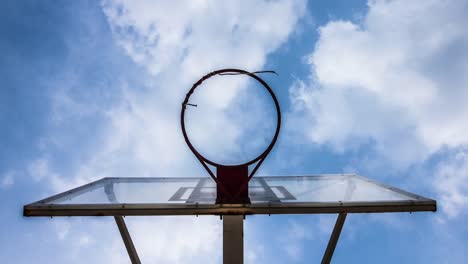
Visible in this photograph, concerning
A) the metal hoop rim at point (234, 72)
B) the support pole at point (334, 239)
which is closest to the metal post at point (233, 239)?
the metal hoop rim at point (234, 72)

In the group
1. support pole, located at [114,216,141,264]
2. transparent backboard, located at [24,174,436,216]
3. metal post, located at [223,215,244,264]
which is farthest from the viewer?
support pole, located at [114,216,141,264]

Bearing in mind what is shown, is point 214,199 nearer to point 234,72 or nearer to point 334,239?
point 234,72

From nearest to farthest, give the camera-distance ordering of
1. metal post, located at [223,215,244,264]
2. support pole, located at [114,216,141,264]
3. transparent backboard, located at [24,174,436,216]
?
transparent backboard, located at [24,174,436,216], metal post, located at [223,215,244,264], support pole, located at [114,216,141,264]

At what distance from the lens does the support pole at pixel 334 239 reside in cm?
331

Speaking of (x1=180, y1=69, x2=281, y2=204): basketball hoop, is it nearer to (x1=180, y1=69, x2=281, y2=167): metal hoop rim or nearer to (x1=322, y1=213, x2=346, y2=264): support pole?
(x1=180, y1=69, x2=281, y2=167): metal hoop rim

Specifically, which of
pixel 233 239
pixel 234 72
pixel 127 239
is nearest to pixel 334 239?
pixel 233 239

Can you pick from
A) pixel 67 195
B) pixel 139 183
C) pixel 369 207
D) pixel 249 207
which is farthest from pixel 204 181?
pixel 369 207

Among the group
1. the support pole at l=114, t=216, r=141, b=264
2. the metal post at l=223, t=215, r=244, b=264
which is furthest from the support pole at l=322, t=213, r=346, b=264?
the support pole at l=114, t=216, r=141, b=264

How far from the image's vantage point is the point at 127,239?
11.1 feet

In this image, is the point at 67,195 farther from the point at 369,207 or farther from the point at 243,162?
the point at 369,207

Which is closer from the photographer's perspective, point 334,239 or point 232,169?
point 232,169

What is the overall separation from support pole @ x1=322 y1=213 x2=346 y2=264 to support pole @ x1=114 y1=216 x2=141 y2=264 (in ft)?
7.11

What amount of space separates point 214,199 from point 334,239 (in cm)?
146

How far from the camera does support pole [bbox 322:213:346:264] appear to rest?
3.31 metres
